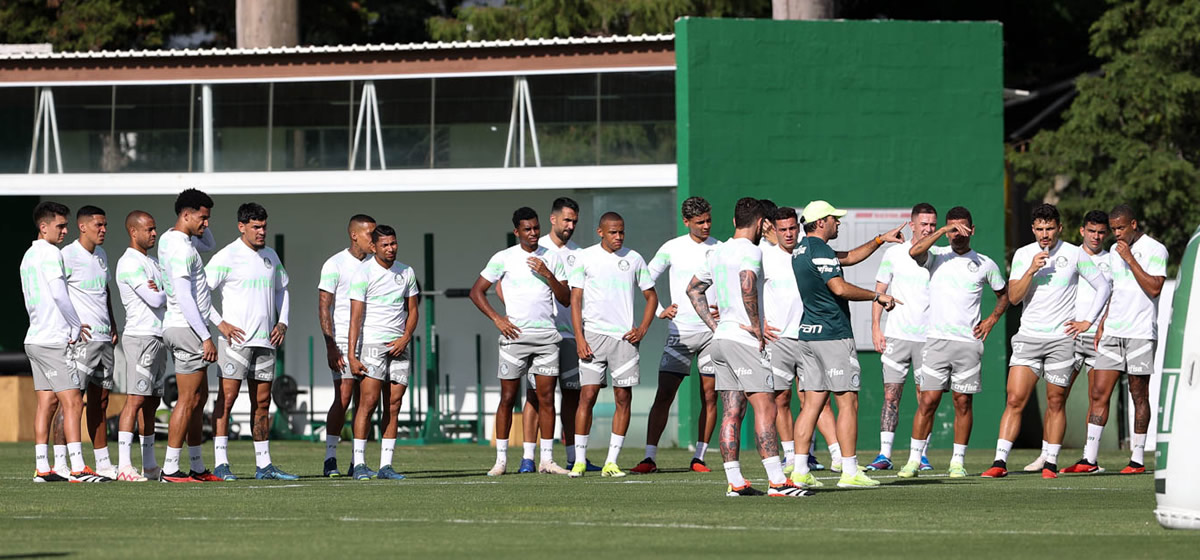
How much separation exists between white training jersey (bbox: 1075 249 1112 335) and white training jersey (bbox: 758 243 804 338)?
4.08 m

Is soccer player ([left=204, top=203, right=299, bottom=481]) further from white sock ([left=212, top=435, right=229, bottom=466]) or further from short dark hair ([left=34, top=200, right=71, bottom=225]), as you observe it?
short dark hair ([left=34, top=200, right=71, bottom=225])

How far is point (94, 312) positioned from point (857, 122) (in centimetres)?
1117

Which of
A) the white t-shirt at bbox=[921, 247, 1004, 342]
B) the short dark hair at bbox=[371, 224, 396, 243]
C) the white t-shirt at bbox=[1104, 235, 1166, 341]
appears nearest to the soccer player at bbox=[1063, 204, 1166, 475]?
the white t-shirt at bbox=[1104, 235, 1166, 341]

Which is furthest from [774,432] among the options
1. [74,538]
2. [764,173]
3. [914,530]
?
[764,173]

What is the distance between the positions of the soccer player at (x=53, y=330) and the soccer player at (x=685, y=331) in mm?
4580

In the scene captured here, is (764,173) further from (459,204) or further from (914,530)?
(914,530)

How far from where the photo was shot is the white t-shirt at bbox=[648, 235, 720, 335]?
16406 millimetres

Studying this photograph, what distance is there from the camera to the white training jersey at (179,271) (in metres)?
14.9

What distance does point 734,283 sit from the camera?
1261 cm

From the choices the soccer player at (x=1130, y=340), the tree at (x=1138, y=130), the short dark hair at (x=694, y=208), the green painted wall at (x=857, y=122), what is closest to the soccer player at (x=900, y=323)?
the short dark hair at (x=694, y=208)

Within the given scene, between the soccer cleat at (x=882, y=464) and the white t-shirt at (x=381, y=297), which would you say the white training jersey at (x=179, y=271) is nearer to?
the white t-shirt at (x=381, y=297)

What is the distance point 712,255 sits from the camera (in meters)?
12.9

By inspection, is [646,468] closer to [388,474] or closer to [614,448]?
[614,448]

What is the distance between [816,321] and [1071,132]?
22.2 metres
